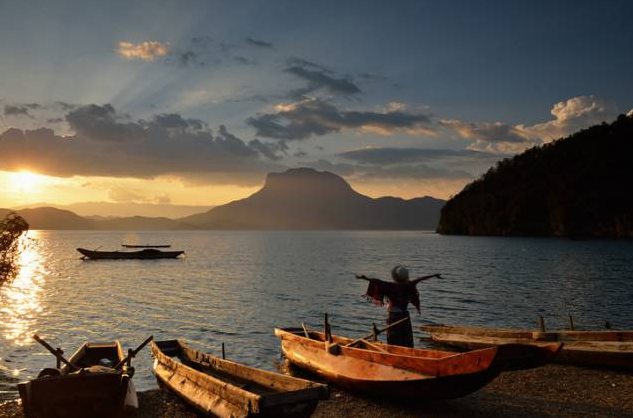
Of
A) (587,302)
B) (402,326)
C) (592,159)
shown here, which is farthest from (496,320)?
(592,159)

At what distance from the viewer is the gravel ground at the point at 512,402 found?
11952 mm

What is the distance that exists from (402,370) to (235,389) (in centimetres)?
396

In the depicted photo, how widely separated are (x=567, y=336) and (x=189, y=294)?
3478 centimetres

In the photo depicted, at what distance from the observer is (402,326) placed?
1438 cm

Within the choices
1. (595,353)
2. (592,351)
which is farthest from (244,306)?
(595,353)

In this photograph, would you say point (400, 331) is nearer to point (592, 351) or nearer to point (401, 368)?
point (401, 368)

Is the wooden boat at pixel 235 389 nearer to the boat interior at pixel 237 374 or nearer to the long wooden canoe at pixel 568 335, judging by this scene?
the boat interior at pixel 237 374

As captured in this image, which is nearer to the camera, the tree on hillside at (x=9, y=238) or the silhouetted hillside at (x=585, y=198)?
the tree on hillside at (x=9, y=238)

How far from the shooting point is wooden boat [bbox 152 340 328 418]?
9.80m

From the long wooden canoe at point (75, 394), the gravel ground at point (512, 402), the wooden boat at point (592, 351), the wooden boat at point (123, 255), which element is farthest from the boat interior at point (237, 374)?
the wooden boat at point (123, 255)

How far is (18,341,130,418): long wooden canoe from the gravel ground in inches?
70.6

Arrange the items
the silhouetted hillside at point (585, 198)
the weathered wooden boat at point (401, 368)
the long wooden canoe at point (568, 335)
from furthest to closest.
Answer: the silhouetted hillside at point (585, 198) → the long wooden canoe at point (568, 335) → the weathered wooden boat at point (401, 368)

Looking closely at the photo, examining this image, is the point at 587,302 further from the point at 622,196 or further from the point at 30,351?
the point at 622,196

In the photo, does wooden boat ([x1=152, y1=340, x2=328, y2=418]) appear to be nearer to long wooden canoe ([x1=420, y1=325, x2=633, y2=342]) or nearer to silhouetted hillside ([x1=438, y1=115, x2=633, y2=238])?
long wooden canoe ([x1=420, y1=325, x2=633, y2=342])
